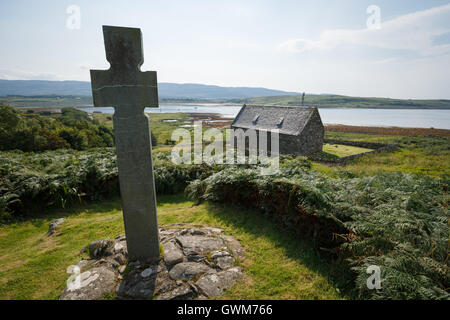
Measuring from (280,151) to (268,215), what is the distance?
809 inches

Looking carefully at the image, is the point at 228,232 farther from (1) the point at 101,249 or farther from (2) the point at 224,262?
(1) the point at 101,249

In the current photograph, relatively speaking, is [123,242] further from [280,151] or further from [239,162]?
[280,151]

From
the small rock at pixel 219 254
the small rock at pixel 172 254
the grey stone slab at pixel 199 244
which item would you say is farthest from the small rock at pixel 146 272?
the small rock at pixel 219 254

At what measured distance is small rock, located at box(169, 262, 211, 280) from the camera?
385 centimetres

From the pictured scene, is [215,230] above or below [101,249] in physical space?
below

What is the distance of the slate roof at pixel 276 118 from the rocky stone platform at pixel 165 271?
21.3 m

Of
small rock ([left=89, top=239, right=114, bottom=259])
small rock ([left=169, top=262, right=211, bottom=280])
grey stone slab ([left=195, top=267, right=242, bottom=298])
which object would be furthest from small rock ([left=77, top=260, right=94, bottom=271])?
grey stone slab ([left=195, top=267, right=242, bottom=298])

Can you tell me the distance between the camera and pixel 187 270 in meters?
3.95

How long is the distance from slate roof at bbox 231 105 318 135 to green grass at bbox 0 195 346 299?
19984 mm

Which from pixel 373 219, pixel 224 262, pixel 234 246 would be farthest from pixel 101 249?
pixel 373 219

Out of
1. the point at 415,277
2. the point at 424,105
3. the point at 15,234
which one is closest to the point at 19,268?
the point at 15,234

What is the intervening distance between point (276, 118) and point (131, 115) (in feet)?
82.5

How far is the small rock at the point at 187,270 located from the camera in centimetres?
385

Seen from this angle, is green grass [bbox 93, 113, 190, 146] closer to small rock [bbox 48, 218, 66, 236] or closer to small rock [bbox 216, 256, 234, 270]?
small rock [bbox 48, 218, 66, 236]
